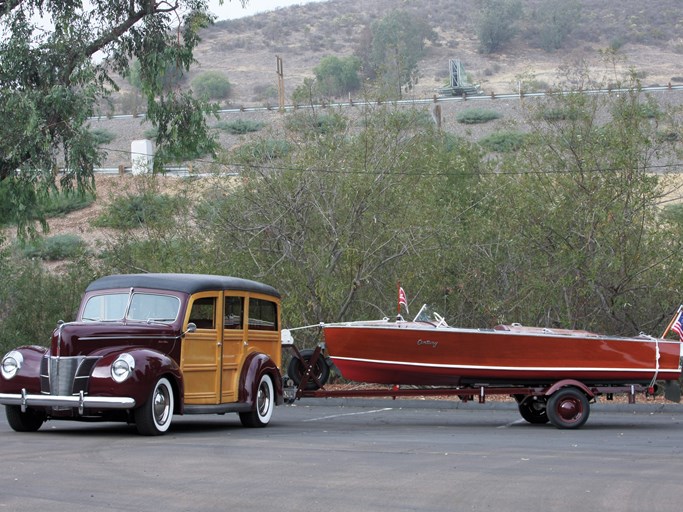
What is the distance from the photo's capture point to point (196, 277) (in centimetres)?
1471

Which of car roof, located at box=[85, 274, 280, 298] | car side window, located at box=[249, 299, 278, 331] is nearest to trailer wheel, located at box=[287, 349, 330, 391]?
car side window, located at box=[249, 299, 278, 331]

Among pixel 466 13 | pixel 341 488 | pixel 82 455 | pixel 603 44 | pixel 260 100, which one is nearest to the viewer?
pixel 341 488

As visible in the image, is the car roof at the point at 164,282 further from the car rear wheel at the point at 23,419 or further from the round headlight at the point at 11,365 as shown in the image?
the car rear wheel at the point at 23,419

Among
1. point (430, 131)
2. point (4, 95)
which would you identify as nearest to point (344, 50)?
point (430, 131)

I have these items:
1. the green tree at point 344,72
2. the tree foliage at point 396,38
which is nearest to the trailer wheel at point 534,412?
the green tree at point 344,72

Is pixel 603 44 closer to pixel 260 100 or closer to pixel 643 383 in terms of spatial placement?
pixel 260 100

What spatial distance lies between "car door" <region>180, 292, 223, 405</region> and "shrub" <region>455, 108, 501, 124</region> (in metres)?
53.0

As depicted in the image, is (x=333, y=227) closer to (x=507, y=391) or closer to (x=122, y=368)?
(x=507, y=391)

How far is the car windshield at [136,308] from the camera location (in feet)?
46.5

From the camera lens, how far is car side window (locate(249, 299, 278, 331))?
51.1 ft

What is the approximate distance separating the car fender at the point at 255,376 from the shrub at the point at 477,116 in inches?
2057

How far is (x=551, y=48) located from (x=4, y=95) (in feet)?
360

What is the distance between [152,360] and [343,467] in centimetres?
355

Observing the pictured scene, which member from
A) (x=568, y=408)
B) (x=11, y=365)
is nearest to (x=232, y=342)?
(x=11, y=365)
